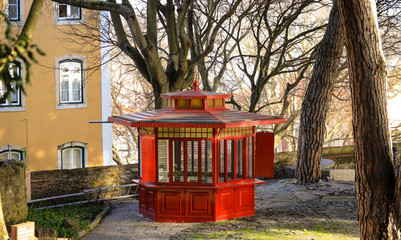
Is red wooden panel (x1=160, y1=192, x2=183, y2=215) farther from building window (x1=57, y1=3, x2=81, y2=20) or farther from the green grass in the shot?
building window (x1=57, y1=3, x2=81, y2=20)

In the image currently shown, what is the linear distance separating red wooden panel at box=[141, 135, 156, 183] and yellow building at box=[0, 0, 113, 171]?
8.50 metres

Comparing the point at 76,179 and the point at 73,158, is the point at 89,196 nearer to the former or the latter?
the point at 76,179

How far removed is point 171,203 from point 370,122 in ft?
20.9

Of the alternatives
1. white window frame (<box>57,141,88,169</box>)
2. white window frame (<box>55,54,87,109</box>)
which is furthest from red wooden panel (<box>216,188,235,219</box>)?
white window frame (<box>57,141,88,169</box>)

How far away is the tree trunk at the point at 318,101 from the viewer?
16.5 meters

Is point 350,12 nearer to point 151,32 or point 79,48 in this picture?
point 151,32

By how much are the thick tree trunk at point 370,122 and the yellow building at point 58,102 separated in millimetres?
14376

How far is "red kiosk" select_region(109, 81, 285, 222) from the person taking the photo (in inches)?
520

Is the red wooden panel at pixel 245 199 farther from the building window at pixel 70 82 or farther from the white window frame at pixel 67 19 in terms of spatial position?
the white window frame at pixel 67 19

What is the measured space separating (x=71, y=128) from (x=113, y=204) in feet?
23.4

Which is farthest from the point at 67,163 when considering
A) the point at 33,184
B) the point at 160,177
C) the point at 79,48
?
the point at 160,177

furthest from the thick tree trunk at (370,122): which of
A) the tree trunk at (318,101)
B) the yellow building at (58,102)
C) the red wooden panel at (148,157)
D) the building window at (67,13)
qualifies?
the building window at (67,13)

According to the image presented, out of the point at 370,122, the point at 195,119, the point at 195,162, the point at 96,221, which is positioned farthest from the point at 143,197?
the point at 370,122

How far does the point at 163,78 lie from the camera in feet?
53.0
